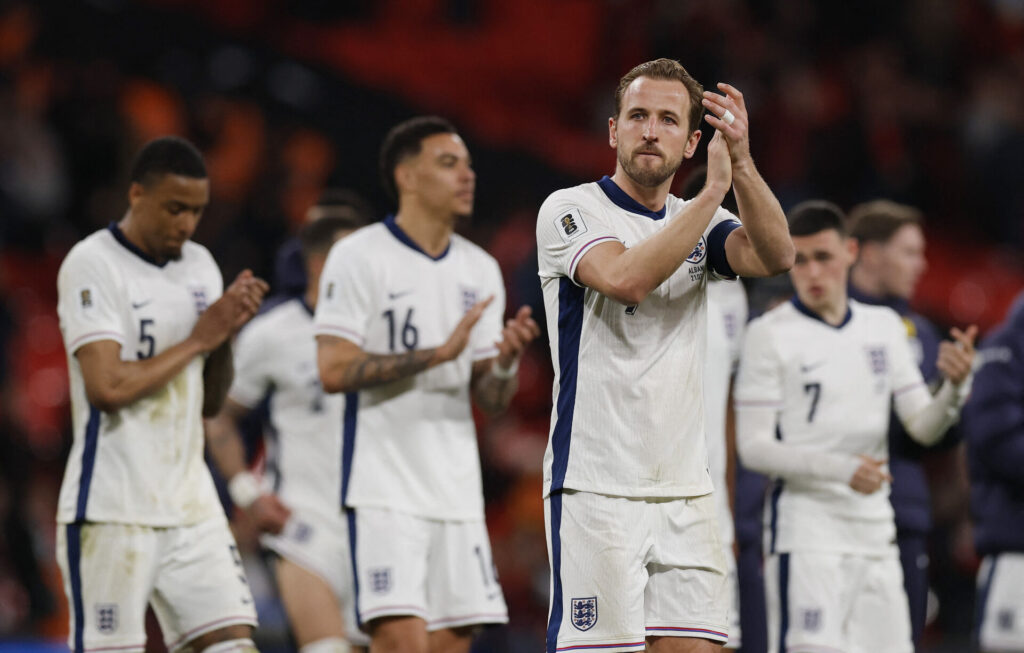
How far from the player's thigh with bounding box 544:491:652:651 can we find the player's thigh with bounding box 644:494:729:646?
5cm

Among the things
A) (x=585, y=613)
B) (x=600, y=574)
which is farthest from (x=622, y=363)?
(x=585, y=613)

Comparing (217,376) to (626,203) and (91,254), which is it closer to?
(91,254)

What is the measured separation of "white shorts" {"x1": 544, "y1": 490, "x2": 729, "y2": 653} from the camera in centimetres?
452

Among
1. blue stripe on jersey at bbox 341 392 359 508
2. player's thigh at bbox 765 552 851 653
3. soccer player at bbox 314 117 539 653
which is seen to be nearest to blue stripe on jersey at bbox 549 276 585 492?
soccer player at bbox 314 117 539 653

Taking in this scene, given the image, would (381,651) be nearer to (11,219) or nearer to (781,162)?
(11,219)

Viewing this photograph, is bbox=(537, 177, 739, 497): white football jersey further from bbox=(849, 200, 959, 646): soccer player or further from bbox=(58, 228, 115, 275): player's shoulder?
bbox=(849, 200, 959, 646): soccer player

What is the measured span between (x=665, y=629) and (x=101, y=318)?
2544mm

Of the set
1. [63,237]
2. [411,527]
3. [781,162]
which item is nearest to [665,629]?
[411,527]

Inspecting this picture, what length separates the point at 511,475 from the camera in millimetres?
11969

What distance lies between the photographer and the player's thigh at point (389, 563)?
6.06m

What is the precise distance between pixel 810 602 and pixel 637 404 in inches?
88.5

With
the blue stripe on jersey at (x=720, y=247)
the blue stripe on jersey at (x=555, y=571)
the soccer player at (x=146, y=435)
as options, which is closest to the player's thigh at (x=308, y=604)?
the soccer player at (x=146, y=435)

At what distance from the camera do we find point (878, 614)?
647cm

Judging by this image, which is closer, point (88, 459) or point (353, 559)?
point (88, 459)
